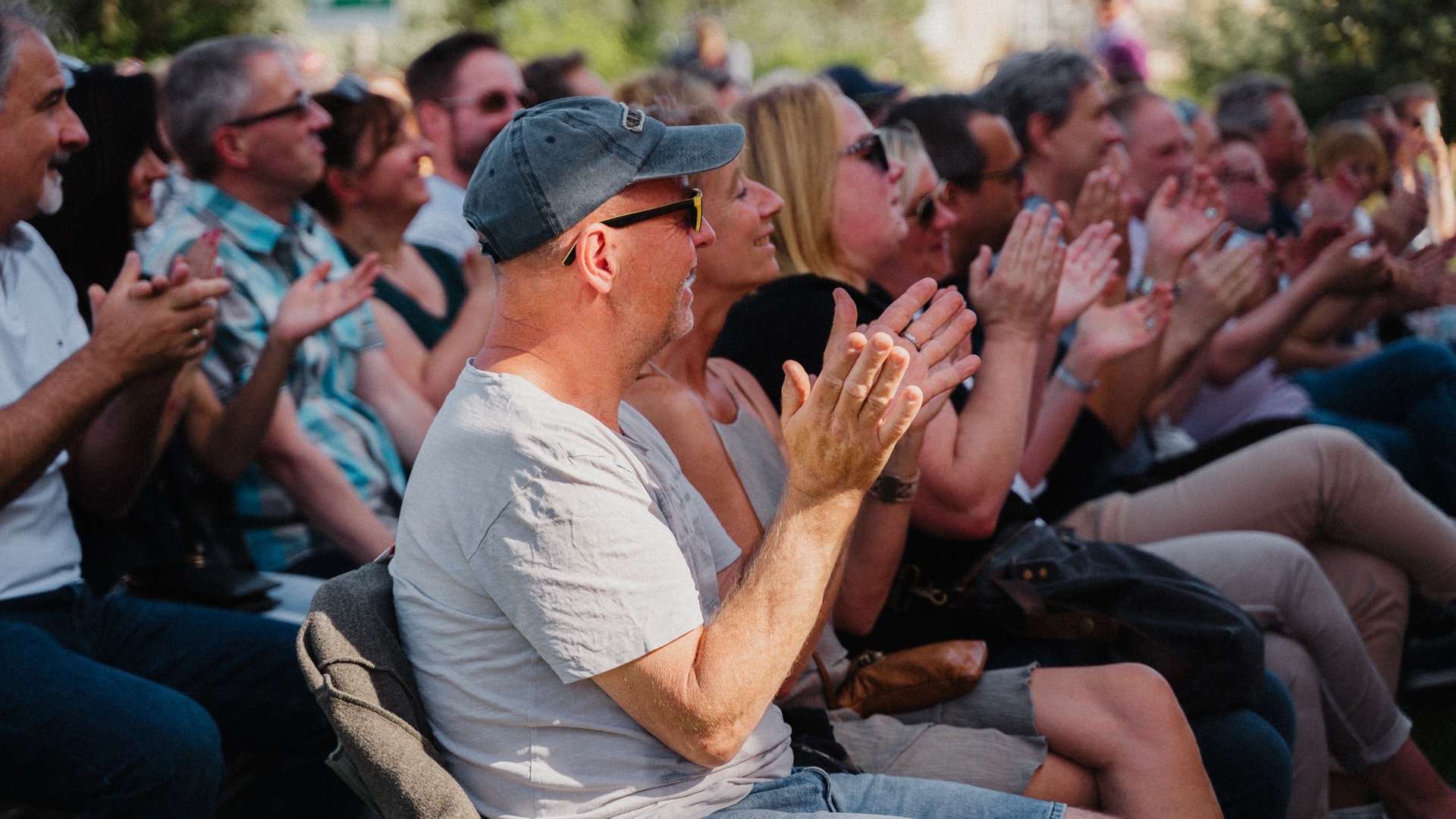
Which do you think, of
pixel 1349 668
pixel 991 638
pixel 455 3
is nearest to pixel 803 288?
pixel 991 638

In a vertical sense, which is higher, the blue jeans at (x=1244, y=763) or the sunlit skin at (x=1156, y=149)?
the sunlit skin at (x=1156, y=149)

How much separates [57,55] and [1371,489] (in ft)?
12.0

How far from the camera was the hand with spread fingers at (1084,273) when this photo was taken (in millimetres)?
3312

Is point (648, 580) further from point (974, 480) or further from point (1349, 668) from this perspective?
point (1349, 668)

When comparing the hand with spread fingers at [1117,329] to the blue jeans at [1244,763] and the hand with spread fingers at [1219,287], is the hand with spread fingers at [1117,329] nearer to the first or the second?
the hand with spread fingers at [1219,287]

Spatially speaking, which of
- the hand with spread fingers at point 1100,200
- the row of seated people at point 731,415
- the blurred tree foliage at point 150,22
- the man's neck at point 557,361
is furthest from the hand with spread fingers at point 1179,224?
the blurred tree foliage at point 150,22

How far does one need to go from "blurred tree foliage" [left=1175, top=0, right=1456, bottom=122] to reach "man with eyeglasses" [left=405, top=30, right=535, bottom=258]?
5732mm

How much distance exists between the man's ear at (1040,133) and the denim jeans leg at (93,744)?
12.2ft

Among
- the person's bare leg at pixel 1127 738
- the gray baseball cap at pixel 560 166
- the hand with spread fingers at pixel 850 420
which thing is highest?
the gray baseball cap at pixel 560 166

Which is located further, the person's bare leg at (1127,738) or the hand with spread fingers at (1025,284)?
the hand with spread fingers at (1025,284)

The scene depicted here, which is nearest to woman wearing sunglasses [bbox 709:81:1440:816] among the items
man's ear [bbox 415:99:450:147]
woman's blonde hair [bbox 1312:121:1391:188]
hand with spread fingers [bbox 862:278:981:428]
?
hand with spread fingers [bbox 862:278:981:428]

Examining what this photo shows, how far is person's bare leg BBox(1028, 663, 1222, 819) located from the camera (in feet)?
7.76

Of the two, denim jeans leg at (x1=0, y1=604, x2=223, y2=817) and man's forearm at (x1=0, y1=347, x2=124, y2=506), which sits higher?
man's forearm at (x1=0, y1=347, x2=124, y2=506)

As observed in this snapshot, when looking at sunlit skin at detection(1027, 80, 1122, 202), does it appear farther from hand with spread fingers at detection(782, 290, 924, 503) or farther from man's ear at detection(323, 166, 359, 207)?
hand with spread fingers at detection(782, 290, 924, 503)
